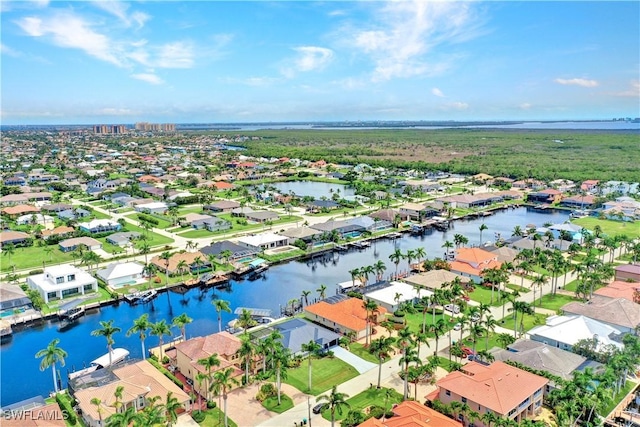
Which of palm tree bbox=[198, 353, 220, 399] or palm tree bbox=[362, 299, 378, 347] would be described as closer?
palm tree bbox=[198, 353, 220, 399]

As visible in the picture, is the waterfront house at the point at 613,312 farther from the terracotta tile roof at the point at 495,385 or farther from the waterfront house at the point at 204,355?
the waterfront house at the point at 204,355

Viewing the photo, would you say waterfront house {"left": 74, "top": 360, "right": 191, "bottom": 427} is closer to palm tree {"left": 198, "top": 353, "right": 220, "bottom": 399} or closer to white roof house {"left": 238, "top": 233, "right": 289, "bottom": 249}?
palm tree {"left": 198, "top": 353, "right": 220, "bottom": 399}

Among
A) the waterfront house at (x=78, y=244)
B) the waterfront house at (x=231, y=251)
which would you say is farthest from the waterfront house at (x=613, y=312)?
the waterfront house at (x=78, y=244)

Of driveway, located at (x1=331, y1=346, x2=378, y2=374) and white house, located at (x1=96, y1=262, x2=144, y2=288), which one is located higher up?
white house, located at (x1=96, y1=262, x2=144, y2=288)

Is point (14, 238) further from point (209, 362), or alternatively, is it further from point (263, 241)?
point (209, 362)

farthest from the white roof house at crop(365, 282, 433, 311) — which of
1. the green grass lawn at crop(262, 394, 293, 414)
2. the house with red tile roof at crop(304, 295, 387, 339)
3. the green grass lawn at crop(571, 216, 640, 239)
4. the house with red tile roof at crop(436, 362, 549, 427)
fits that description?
the green grass lawn at crop(571, 216, 640, 239)

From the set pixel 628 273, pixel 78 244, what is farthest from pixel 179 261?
pixel 628 273
